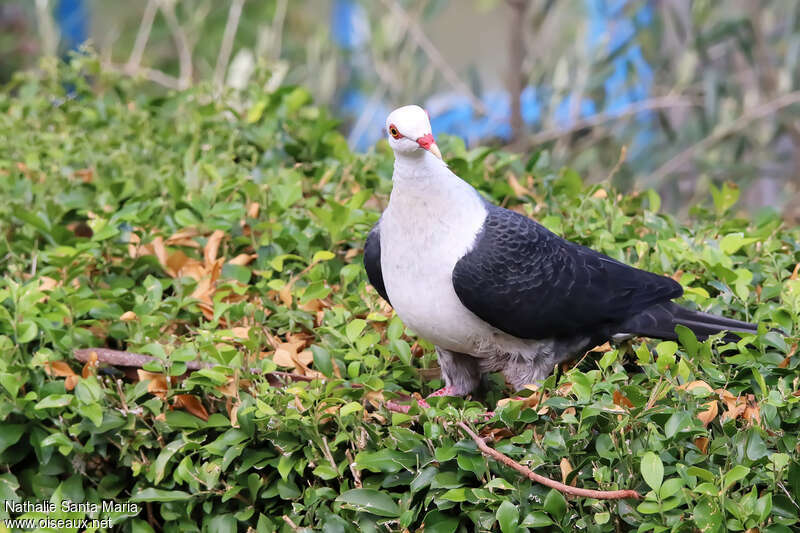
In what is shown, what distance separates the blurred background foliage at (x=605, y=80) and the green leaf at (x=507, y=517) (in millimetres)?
3438

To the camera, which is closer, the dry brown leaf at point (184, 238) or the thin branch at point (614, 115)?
the dry brown leaf at point (184, 238)

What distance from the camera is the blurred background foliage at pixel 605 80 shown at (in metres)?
5.57

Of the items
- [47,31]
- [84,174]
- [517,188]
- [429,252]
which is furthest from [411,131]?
[47,31]

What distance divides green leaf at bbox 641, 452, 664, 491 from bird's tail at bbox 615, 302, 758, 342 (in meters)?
0.69

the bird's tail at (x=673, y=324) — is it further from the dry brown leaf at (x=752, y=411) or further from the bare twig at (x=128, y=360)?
the bare twig at (x=128, y=360)

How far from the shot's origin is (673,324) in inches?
105

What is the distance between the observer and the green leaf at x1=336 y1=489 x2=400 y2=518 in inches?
86.1

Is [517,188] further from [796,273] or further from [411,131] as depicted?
[411,131]

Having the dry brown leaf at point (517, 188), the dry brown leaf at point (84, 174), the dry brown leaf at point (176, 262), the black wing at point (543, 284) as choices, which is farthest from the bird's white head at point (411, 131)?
the dry brown leaf at point (84, 174)

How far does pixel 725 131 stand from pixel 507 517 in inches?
162

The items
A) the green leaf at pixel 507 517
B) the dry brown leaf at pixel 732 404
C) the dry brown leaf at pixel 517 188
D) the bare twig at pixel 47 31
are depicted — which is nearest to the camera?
the green leaf at pixel 507 517

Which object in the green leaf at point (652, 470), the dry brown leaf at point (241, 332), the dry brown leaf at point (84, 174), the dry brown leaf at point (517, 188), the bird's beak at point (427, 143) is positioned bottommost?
the dry brown leaf at point (241, 332)

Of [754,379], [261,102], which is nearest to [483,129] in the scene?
[261,102]

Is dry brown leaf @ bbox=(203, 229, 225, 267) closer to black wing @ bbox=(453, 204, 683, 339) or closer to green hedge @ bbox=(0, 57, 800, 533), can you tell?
green hedge @ bbox=(0, 57, 800, 533)
